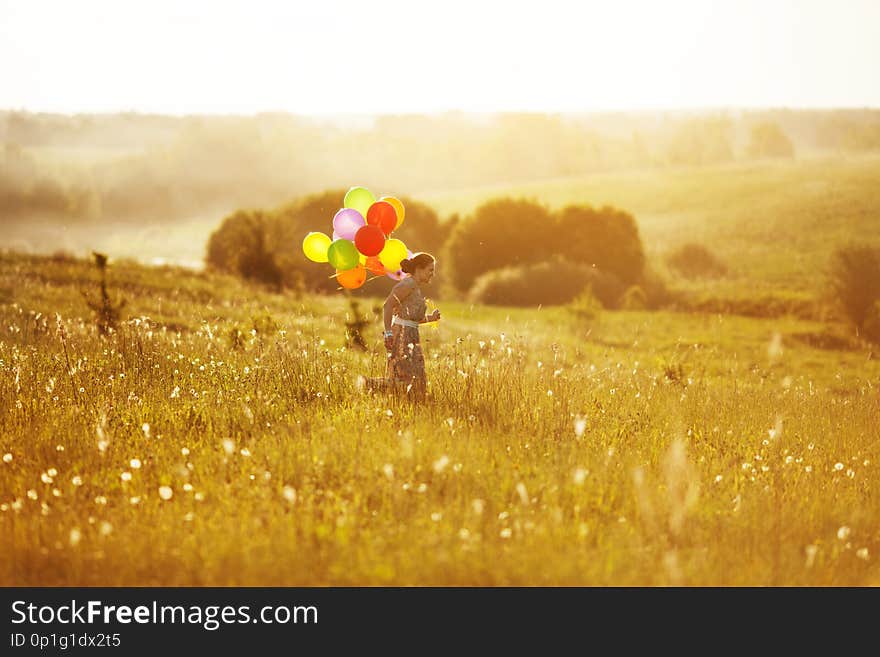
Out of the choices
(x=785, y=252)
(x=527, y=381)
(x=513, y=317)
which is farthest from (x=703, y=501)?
(x=785, y=252)

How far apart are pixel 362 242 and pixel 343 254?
11.5 inches

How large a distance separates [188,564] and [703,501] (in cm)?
368

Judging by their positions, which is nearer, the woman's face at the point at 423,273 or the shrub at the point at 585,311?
the woman's face at the point at 423,273

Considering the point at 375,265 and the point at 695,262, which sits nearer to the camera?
the point at 375,265

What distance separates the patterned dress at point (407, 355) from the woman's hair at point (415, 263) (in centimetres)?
19

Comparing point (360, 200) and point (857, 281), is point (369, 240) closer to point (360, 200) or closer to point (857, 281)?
point (360, 200)

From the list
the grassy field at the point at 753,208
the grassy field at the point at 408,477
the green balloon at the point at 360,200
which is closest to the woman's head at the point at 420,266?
the green balloon at the point at 360,200

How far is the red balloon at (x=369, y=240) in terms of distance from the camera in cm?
835

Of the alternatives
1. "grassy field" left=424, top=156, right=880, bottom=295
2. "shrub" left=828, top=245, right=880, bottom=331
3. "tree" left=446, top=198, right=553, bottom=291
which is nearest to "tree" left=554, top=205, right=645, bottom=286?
"tree" left=446, top=198, right=553, bottom=291

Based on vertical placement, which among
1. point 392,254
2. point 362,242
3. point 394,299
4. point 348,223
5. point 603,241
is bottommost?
point 394,299

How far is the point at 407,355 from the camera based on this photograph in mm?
8109

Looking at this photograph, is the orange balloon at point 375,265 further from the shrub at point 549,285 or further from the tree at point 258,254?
the shrub at point 549,285

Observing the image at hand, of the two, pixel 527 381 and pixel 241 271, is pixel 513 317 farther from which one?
pixel 527 381

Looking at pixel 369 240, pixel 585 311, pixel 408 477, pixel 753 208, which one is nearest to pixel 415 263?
pixel 369 240
